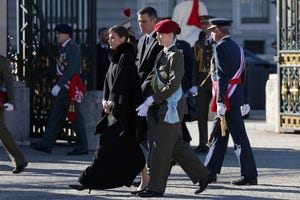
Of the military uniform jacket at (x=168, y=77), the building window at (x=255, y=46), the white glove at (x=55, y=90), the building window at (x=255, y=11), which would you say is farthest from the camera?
the building window at (x=255, y=11)

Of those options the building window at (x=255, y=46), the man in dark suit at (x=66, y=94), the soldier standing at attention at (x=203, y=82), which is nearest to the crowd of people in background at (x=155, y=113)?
the man in dark suit at (x=66, y=94)

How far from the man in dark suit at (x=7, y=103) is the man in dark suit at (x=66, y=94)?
Result: 2008 millimetres

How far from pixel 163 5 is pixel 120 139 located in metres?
32.1

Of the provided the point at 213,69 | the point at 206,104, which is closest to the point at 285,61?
the point at 206,104

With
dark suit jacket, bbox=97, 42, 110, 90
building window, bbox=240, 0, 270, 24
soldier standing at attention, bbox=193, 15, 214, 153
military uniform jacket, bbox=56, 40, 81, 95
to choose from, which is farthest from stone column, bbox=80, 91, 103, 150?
building window, bbox=240, 0, 270, 24

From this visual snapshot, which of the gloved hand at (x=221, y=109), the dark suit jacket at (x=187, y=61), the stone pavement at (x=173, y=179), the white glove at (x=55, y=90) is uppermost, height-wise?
the dark suit jacket at (x=187, y=61)

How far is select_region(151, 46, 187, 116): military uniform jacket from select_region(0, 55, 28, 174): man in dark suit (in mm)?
2365

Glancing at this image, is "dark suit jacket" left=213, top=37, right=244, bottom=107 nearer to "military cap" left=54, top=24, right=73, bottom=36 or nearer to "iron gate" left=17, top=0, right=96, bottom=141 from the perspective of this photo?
"military cap" left=54, top=24, right=73, bottom=36

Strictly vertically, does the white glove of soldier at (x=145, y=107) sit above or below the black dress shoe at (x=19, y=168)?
above

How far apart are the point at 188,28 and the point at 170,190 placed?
Answer: 11.5 m

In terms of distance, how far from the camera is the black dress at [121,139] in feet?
38.8

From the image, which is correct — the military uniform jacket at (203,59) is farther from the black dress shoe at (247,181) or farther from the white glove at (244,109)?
the black dress shoe at (247,181)

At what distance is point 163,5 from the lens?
43781 millimetres

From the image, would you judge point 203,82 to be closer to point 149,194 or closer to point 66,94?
point 66,94
